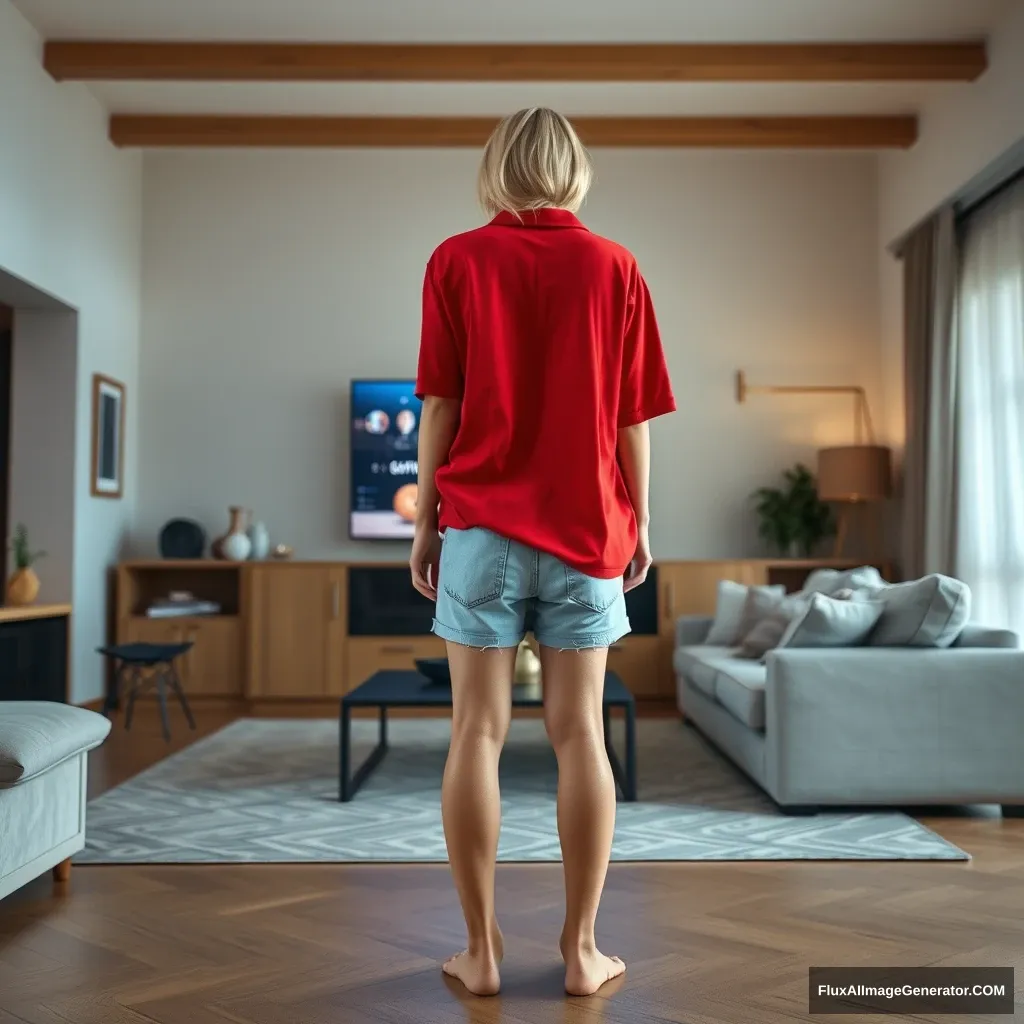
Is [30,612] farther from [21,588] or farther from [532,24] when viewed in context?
[532,24]

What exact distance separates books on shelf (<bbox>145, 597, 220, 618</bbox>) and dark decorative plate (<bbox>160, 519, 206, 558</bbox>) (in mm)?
275

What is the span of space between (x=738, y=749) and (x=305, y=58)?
146 inches

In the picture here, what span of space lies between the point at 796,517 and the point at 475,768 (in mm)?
4730

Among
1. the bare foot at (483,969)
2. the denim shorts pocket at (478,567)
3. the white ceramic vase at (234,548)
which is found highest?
the denim shorts pocket at (478,567)

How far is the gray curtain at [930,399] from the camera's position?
5328 millimetres

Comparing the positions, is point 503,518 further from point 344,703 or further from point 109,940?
point 344,703

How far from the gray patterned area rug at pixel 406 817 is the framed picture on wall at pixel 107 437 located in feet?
6.51

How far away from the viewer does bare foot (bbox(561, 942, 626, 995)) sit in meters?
1.87

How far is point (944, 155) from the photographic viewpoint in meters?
5.56

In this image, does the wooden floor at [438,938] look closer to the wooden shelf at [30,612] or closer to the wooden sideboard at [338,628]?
the wooden shelf at [30,612]

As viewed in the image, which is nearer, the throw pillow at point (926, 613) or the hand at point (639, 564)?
the hand at point (639, 564)

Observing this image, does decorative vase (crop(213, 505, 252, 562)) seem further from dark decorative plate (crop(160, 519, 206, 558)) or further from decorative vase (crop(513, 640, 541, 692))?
decorative vase (crop(513, 640, 541, 692))

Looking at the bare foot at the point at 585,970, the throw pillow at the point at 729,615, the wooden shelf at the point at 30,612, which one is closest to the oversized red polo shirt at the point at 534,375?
the bare foot at the point at 585,970

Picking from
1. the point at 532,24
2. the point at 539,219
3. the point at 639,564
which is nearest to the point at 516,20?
the point at 532,24
